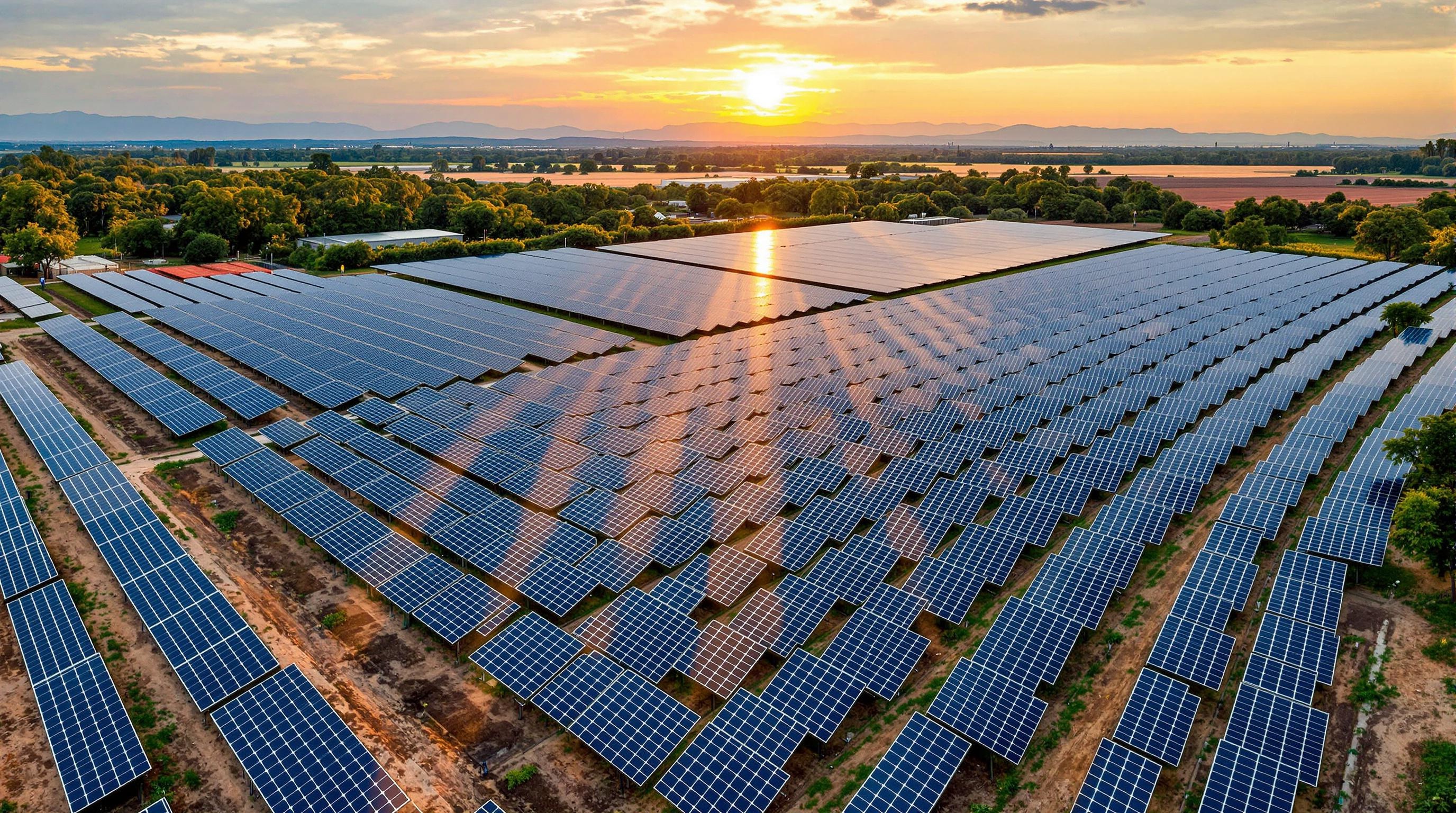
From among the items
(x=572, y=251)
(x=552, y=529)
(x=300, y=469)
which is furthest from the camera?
(x=572, y=251)

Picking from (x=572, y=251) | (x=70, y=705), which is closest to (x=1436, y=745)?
(x=70, y=705)

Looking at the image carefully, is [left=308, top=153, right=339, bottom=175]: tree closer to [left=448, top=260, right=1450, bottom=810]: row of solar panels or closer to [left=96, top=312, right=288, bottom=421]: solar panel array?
[left=96, top=312, right=288, bottom=421]: solar panel array

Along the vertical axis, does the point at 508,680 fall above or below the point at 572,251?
below

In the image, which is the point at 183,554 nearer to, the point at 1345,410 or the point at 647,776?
the point at 647,776

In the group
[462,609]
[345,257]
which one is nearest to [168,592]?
[462,609]

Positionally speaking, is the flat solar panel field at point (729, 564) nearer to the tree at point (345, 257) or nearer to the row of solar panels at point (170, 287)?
the row of solar panels at point (170, 287)

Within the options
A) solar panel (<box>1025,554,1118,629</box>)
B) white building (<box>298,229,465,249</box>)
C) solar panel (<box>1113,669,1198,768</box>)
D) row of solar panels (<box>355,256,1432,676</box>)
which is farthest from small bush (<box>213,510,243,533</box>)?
white building (<box>298,229,465,249</box>)
